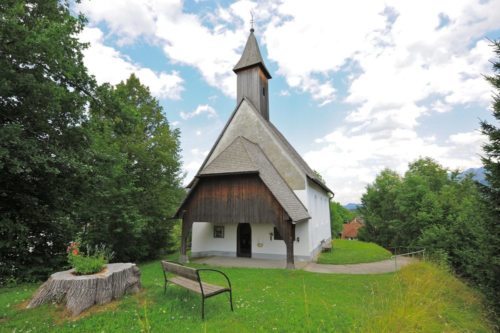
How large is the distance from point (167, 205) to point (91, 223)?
15.7ft

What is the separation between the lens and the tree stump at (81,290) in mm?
5730

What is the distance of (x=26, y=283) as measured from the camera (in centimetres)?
970

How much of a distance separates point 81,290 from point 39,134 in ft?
25.7

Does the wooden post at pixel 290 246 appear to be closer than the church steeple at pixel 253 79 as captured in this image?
Yes

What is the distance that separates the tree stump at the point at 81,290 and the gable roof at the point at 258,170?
8.27 m

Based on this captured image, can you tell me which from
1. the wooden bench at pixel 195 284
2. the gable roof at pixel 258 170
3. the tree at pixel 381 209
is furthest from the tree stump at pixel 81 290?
the tree at pixel 381 209

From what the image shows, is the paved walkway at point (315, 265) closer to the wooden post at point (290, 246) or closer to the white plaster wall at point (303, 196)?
the wooden post at point (290, 246)

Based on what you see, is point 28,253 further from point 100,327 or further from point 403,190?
point 403,190

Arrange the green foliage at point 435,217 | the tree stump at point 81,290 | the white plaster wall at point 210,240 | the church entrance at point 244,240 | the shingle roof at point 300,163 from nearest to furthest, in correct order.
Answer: the tree stump at point 81,290 → the green foliage at point 435,217 → the church entrance at point 244,240 → the white plaster wall at point 210,240 → the shingle roof at point 300,163

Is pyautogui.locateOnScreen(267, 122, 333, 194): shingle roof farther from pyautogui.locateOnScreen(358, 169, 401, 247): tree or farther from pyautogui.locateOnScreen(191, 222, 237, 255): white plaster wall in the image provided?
pyautogui.locateOnScreen(358, 169, 401, 247): tree

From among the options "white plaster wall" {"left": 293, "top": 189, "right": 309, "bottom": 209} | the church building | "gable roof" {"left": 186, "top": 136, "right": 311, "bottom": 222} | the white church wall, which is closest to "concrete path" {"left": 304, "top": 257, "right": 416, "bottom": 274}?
the white church wall

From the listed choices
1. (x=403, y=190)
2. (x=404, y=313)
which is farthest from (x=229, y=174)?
(x=403, y=190)

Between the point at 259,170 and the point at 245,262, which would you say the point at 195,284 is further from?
the point at 245,262

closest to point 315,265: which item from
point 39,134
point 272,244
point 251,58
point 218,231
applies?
point 272,244
